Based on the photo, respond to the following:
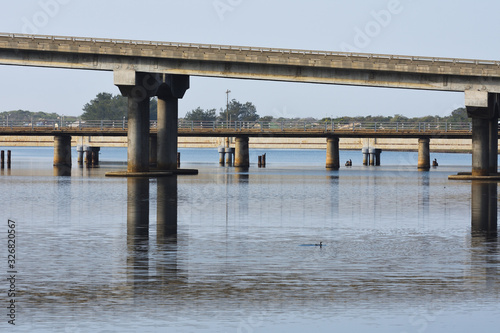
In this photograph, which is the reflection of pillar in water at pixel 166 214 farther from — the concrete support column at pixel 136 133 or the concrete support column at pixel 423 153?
the concrete support column at pixel 423 153

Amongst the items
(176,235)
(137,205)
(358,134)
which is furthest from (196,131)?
(176,235)

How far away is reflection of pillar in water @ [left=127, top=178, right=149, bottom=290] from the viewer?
20172mm

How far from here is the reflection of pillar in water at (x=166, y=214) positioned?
1171 inches

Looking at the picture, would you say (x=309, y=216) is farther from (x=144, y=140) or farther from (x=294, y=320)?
(x=144, y=140)

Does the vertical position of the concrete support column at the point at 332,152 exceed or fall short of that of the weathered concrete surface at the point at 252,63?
it falls short

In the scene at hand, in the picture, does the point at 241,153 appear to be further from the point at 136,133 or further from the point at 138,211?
the point at 138,211

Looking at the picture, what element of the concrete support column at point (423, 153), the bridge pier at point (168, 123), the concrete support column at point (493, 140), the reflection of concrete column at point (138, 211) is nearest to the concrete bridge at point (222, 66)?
the bridge pier at point (168, 123)

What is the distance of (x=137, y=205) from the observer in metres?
43.2

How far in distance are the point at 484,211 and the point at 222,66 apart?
42.7 metres

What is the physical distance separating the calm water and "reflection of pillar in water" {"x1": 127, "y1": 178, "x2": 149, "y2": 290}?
0.07m

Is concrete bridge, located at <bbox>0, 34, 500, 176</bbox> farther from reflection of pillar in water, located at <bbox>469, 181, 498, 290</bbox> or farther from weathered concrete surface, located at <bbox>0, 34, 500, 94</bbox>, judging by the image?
reflection of pillar in water, located at <bbox>469, 181, 498, 290</bbox>

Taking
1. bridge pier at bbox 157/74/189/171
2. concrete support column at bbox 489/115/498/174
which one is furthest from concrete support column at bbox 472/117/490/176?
bridge pier at bbox 157/74/189/171

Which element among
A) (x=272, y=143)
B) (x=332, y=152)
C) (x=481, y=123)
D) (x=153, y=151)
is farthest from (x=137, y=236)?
(x=272, y=143)

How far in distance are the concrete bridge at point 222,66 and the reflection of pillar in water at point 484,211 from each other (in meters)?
20.4
